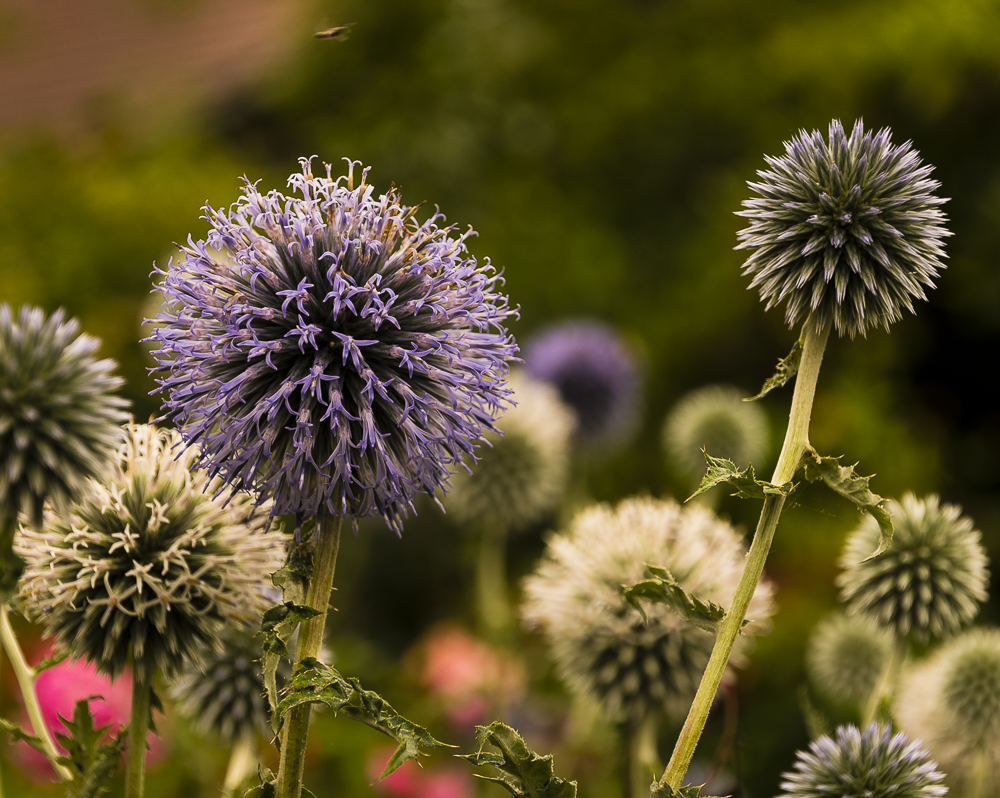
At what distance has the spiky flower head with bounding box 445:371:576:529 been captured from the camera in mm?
5609

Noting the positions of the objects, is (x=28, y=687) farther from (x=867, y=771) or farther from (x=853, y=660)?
(x=853, y=660)

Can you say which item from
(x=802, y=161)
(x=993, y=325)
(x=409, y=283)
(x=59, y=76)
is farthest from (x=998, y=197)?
(x=59, y=76)

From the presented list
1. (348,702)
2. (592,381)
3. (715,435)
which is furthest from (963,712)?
(592,381)

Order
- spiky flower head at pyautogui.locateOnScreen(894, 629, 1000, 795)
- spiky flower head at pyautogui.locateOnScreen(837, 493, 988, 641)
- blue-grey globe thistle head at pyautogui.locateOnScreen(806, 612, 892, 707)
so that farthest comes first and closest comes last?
blue-grey globe thistle head at pyautogui.locateOnScreen(806, 612, 892, 707) < spiky flower head at pyautogui.locateOnScreen(894, 629, 1000, 795) < spiky flower head at pyautogui.locateOnScreen(837, 493, 988, 641)

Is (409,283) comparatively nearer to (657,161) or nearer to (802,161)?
(802,161)

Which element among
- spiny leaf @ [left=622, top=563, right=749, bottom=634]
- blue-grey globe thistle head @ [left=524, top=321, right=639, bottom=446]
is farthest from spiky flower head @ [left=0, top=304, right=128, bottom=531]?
blue-grey globe thistle head @ [left=524, top=321, right=639, bottom=446]

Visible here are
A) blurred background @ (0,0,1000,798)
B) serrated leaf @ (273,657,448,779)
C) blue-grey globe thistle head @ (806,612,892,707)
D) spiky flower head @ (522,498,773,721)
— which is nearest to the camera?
serrated leaf @ (273,657,448,779)

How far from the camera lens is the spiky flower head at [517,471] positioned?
5609 millimetres

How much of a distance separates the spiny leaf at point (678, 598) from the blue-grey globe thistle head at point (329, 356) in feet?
2.01

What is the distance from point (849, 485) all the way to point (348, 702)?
3.96ft

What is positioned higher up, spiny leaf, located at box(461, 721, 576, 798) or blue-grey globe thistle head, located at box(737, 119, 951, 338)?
blue-grey globe thistle head, located at box(737, 119, 951, 338)

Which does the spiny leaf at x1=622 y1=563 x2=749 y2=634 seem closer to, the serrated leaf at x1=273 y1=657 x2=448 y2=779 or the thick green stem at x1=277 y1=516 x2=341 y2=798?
the serrated leaf at x1=273 y1=657 x2=448 y2=779

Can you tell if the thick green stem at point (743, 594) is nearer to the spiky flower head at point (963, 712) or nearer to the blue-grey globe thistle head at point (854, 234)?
the blue-grey globe thistle head at point (854, 234)

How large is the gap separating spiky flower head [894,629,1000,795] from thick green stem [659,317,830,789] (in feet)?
5.96
